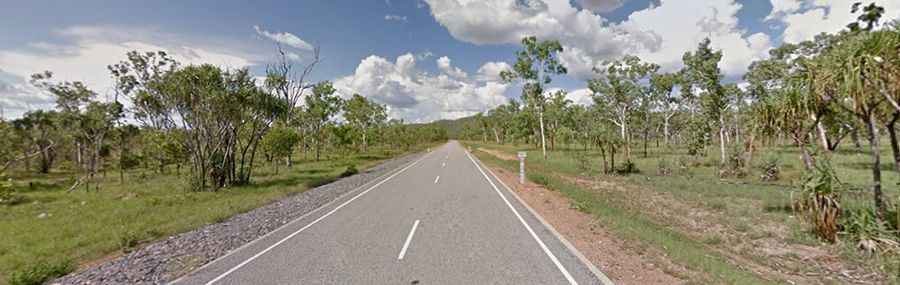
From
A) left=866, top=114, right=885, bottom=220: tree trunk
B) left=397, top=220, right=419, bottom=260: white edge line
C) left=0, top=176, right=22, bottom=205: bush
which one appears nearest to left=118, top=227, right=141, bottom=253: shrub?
left=397, top=220, right=419, bottom=260: white edge line

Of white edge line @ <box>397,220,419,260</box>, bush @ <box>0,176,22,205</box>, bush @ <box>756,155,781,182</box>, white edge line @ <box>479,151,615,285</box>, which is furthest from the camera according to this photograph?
bush @ <box>756,155,781,182</box>

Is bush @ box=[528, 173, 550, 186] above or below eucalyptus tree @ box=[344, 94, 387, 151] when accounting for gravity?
below

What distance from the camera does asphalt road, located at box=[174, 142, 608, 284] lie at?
5.31 meters

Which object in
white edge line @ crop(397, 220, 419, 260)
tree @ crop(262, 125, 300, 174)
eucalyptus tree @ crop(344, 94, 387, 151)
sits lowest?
white edge line @ crop(397, 220, 419, 260)

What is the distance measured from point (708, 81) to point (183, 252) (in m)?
31.3

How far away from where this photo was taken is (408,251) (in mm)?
6465

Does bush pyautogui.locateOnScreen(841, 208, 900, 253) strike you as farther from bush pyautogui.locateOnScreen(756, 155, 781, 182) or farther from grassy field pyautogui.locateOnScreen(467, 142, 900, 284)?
bush pyautogui.locateOnScreen(756, 155, 781, 182)

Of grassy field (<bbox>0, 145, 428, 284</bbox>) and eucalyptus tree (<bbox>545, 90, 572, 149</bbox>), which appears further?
eucalyptus tree (<bbox>545, 90, 572, 149</bbox>)

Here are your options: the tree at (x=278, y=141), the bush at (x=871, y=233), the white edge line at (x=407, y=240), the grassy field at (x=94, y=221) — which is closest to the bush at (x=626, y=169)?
the bush at (x=871, y=233)

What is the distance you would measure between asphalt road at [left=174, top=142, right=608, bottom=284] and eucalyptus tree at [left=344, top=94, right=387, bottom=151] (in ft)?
129

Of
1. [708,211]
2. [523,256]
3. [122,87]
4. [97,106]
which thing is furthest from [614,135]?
[97,106]

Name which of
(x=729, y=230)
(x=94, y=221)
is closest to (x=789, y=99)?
(x=729, y=230)

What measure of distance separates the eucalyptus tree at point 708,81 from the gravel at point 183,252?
1123 inches

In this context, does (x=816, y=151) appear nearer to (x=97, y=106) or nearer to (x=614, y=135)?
(x=614, y=135)
